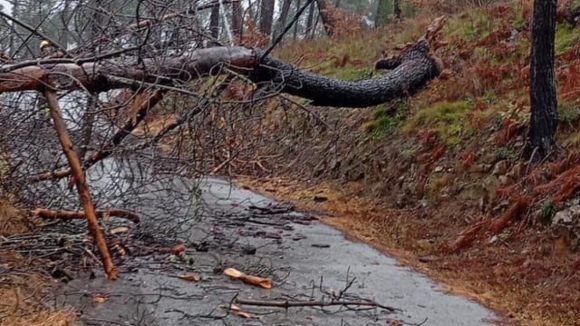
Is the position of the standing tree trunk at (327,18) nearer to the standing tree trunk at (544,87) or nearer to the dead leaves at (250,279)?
the standing tree trunk at (544,87)

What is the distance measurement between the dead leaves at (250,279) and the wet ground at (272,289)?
54mm

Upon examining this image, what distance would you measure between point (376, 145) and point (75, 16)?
5.17 m

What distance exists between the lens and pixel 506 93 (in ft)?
25.1

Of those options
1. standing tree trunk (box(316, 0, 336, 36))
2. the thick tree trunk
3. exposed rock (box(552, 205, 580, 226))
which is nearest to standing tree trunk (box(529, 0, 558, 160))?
exposed rock (box(552, 205, 580, 226))

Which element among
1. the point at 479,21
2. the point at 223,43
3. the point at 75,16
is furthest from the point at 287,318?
the point at 479,21

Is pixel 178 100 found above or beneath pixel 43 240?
above

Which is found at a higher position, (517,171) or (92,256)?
(517,171)

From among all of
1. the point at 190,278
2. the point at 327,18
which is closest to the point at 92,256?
the point at 190,278

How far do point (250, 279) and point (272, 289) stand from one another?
19cm

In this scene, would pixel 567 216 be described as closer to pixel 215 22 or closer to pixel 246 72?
pixel 246 72

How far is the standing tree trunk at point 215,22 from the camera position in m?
5.93

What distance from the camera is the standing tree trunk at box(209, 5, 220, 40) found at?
5.93m

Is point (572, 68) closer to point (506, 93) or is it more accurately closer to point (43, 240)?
point (506, 93)

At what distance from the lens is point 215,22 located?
264 inches
